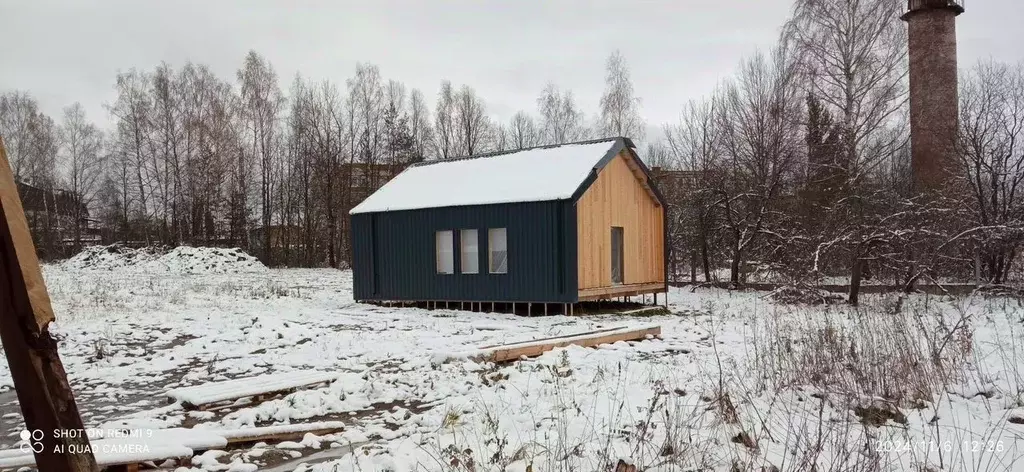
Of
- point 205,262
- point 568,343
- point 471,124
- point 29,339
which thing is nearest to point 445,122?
point 471,124

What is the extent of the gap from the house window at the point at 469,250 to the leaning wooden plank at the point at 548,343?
5783mm

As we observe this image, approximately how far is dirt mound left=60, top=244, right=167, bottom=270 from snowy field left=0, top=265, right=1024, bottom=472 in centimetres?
2170

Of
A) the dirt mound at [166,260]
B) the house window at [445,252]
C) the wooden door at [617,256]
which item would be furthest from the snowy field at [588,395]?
the dirt mound at [166,260]

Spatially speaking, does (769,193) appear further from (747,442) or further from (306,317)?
(747,442)

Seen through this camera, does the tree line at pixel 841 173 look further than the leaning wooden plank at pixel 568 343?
Yes

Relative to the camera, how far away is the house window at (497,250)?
49.8 feet

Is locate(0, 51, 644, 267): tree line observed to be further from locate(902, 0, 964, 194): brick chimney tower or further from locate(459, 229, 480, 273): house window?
locate(459, 229, 480, 273): house window

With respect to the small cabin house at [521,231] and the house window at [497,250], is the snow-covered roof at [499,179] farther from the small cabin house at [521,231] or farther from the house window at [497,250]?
the house window at [497,250]

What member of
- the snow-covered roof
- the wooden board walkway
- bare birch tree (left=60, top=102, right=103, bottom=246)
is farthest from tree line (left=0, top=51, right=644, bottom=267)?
the wooden board walkway

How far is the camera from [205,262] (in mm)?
29828

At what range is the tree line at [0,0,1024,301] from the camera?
15.4 metres

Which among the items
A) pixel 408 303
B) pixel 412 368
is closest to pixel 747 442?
pixel 412 368

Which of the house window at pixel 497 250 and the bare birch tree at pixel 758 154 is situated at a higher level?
the bare birch tree at pixel 758 154

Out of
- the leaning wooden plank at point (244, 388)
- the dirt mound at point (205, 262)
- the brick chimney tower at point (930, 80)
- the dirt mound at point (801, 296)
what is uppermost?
the brick chimney tower at point (930, 80)
